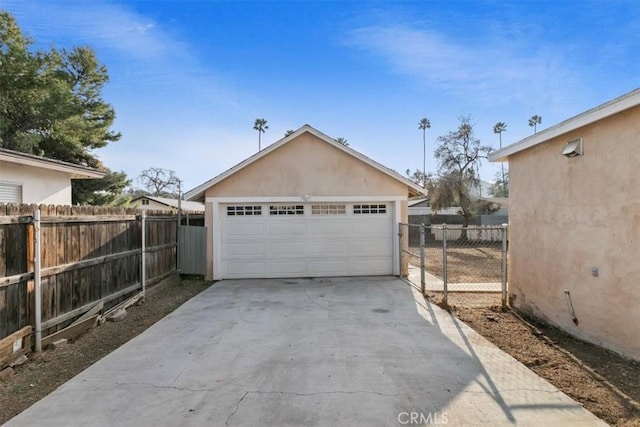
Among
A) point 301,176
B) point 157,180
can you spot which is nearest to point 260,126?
point 157,180

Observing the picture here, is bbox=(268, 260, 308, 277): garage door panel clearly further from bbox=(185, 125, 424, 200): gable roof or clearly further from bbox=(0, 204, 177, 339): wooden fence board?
bbox=(0, 204, 177, 339): wooden fence board

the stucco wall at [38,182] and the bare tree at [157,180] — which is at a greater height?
the bare tree at [157,180]

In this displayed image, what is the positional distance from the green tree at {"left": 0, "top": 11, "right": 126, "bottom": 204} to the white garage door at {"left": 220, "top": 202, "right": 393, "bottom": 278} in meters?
12.3

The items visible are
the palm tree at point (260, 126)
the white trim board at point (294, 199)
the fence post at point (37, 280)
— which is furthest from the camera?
the palm tree at point (260, 126)

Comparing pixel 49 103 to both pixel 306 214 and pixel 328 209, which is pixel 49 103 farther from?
pixel 328 209

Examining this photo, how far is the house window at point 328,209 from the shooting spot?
1010 centimetres

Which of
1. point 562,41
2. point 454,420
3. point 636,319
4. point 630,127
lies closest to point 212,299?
point 454,420

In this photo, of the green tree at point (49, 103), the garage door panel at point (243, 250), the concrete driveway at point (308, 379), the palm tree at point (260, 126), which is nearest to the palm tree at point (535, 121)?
the palm tree at point (260, 126)

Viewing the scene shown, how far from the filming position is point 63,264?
5.13 metres

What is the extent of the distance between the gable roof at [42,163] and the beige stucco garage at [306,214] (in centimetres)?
307

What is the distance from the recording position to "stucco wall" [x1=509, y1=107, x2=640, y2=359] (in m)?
4.22

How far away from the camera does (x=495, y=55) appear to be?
957 cm

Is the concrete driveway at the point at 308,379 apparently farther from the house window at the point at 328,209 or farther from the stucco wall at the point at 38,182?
the stucco wall at the point at 38,182
